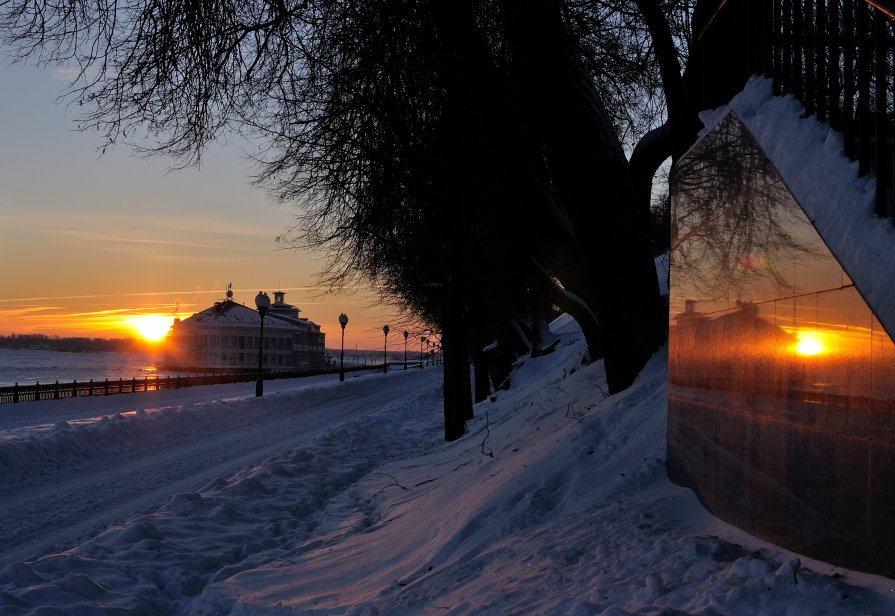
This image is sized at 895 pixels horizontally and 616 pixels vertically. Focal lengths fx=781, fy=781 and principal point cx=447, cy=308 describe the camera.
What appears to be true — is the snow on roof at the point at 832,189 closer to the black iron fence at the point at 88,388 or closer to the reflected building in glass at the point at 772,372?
the reflected building in glass at the point at 772,372

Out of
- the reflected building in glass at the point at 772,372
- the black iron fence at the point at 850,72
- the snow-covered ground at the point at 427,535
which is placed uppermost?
the black iron fence at the point at 850,72

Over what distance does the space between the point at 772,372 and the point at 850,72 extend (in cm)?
134

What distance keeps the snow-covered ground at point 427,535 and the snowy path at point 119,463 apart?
0.22ft

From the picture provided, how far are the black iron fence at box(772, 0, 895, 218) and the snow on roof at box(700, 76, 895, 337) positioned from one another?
0.06 meters

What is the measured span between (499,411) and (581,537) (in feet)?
35.7

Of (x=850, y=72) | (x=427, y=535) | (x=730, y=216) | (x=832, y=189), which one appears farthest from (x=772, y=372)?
(x=427, y=535)

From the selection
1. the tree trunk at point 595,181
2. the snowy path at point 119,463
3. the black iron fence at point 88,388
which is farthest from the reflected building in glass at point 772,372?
the black iron fence at point 88,388

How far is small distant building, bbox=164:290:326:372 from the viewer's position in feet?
363

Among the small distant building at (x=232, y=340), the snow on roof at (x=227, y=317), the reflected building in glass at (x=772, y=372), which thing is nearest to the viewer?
the reflected building in glass at (x=772, y=372)

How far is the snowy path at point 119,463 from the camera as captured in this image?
8953 millimetres

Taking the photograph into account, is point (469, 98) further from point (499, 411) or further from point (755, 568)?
point (499, 411)

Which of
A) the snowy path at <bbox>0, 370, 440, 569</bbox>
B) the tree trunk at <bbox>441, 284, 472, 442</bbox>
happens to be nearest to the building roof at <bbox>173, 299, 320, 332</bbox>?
the snowy path at <bbox>0, 370, 440, 569</bbox>

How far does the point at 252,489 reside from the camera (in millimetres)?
10039

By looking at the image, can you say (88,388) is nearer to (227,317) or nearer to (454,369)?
(454,369)
